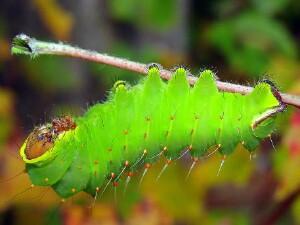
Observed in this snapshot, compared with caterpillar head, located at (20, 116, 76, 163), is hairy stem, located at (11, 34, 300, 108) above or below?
above

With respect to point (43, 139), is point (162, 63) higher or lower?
higher

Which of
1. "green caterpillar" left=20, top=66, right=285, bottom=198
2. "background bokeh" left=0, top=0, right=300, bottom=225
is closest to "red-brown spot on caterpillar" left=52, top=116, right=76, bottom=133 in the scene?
"green caterpillar" left=20, top=66, right=285, bottom=198

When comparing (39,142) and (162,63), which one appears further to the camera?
(162,63)

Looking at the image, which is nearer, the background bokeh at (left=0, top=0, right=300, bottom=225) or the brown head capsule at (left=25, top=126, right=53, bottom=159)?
the brown head capsule at (left=25, top=126, right=53, bottom=159)

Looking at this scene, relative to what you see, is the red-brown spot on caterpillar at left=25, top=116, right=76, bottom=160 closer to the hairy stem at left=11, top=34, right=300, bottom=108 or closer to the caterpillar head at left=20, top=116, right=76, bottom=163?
the caterpillar head at left=20, top=116, right=76, bottom=163

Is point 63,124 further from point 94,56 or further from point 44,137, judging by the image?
point 94,56

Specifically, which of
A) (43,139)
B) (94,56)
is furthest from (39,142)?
(94,56)

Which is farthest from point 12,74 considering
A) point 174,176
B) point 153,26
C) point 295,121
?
point 295,121

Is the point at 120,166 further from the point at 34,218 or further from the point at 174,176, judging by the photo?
the point at 34,218
